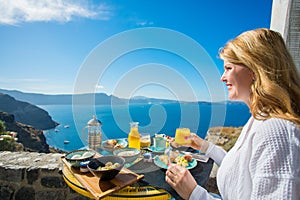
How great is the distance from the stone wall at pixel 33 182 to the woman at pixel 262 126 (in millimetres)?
999

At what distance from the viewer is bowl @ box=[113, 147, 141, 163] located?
39.8 inches

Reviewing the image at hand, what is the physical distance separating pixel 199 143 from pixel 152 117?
0.47 m

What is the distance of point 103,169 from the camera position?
31.8 inches

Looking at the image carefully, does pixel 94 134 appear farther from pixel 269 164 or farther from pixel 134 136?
pixel 269 164

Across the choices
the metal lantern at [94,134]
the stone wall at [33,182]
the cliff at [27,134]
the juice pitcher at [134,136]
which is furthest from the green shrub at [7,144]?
the cliff at [27,134]

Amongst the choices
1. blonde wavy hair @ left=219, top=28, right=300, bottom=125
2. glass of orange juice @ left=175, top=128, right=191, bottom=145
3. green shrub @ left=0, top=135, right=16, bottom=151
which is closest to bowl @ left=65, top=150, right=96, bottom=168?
glass of orange juice @ left=175, top=128, right=191, bottom=145

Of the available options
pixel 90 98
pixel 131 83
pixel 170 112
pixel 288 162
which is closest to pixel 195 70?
pixel 170 112

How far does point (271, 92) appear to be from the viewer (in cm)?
65

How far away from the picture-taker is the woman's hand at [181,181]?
2.41 ft

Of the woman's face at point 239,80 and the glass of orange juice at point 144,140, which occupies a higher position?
the woman's face at point 239,80

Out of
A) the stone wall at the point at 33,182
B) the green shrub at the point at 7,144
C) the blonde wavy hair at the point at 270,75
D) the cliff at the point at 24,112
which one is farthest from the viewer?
the cliff at the point at 24,112

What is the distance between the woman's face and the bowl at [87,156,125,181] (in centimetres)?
58

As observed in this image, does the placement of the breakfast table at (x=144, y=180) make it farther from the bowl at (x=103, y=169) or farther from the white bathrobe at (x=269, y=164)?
the white bathrobe at (x=269, y=164)

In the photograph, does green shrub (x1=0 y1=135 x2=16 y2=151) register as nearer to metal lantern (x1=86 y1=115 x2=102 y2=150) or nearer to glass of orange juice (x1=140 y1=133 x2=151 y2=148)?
metal lantern (x1=86 y1=115 x2=102 y2=150)
